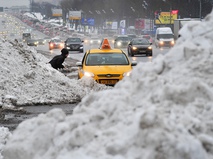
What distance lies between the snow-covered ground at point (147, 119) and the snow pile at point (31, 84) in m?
8.29

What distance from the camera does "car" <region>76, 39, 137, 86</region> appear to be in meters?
16.1

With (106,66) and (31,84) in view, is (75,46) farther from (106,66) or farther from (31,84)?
(31,84)

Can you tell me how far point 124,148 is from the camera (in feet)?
14.9

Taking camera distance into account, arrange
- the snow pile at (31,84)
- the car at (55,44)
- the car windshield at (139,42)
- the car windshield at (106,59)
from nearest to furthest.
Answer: the snow pile at (31,84)
the car windshield at (106,59)
the car windshield at (139,42)
the car at (55,44)

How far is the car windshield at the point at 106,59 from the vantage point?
17.1 metres

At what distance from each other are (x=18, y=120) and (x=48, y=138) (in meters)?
6.74

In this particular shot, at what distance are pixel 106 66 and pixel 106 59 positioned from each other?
0.66 meters

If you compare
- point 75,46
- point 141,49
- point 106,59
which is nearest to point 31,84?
point 106,59

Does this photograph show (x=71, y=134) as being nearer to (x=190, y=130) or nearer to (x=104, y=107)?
(x=104, y=107)

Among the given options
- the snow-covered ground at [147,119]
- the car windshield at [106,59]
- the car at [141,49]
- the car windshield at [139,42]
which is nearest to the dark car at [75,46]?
the car windshield at [139,42]

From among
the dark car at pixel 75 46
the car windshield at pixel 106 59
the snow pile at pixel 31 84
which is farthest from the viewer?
the dark car at pixel 75 46

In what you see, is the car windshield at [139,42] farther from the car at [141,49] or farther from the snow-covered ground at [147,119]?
the snow-covered ground at [147,119]

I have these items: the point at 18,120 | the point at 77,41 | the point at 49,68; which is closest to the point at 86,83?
the point at 49,68

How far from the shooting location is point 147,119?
14.9 ft
